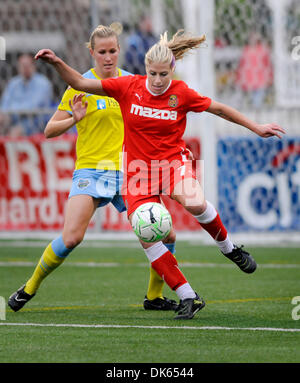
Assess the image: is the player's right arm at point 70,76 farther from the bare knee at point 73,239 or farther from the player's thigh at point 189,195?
the bare knee at point 73,239

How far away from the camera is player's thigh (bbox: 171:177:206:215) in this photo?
6.70 meters

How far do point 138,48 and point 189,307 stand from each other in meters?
7.81

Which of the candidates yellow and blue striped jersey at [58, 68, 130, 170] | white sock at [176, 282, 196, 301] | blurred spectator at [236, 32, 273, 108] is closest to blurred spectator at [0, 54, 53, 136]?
blurred spectator at [236, 32, 273, 108]

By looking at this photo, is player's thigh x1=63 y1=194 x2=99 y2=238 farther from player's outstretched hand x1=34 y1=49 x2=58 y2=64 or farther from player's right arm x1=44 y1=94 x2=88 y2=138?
player's outstretched hand x1=34 y1=49 x2=58 y2=64

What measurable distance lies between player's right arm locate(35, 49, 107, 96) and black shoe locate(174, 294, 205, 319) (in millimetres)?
1648

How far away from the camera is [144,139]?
6.84 metres

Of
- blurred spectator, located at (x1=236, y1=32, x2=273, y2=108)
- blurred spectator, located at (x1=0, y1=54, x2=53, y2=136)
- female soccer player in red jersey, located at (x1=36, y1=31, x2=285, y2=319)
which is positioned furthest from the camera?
blurred spectator, located at (x1=0, y1=54, x2=53, y2=136)

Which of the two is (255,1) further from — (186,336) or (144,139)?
(186,336)

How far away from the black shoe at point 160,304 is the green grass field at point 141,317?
0.28 feet

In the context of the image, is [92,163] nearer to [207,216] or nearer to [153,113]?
[153,113]

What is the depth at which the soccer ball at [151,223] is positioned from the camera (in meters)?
6.45

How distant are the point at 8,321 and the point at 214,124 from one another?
21.6 feet

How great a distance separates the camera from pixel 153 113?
22.3 feet

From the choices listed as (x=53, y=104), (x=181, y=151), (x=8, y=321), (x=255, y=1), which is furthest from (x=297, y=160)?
(x=8, y=321)
